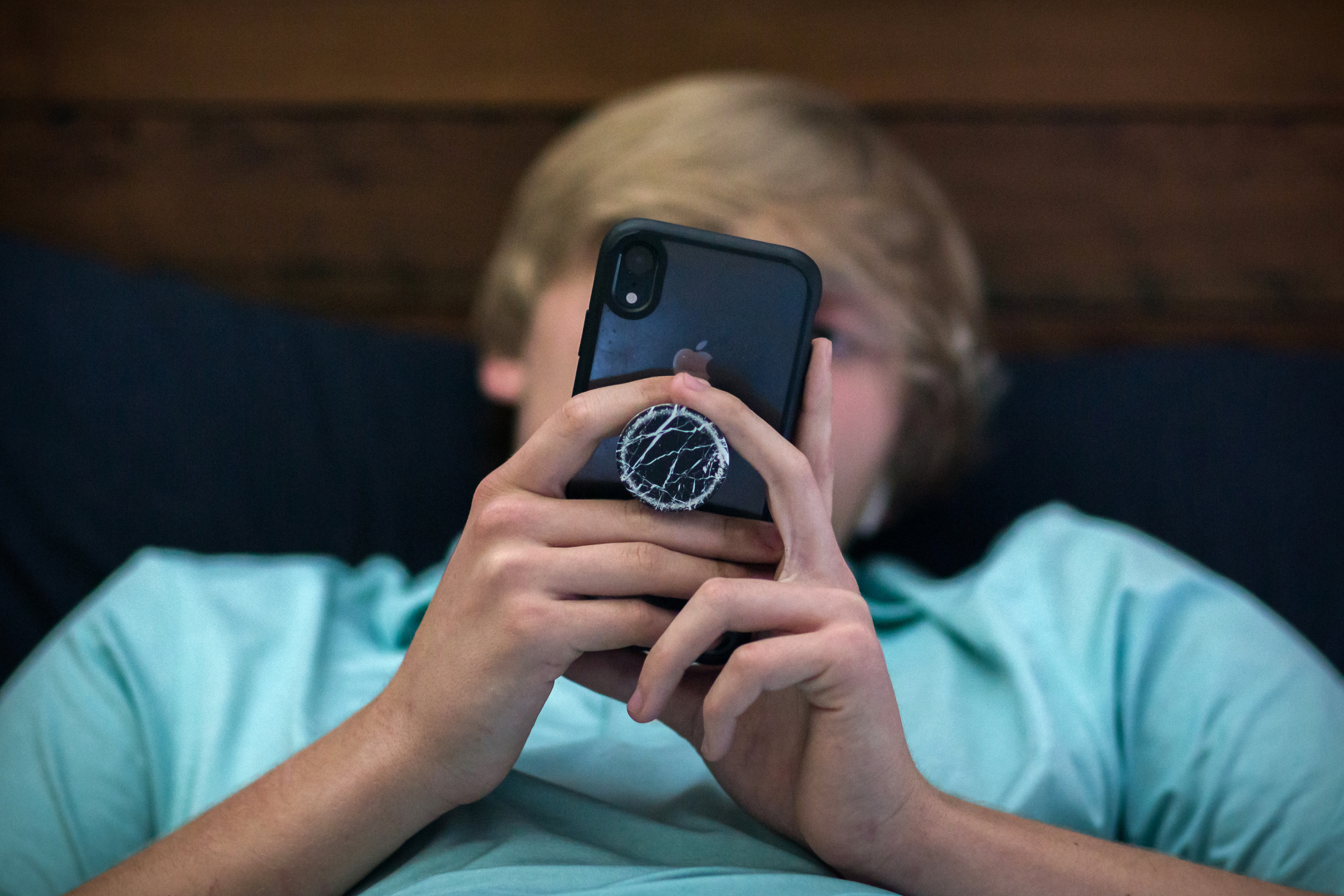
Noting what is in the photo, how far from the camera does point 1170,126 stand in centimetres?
109

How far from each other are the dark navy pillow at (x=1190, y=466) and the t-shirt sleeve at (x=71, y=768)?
0.71 meters

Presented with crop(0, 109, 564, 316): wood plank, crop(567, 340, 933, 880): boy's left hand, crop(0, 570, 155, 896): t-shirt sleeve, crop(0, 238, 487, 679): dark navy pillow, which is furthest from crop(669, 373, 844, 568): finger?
crop(0, 109, 564, 316): wood plank

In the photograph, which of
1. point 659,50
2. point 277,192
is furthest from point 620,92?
point 277,192

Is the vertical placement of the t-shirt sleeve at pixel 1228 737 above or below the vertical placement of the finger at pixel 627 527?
below

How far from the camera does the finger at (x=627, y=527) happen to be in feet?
1.46

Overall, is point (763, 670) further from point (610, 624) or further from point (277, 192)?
point (277, 192)

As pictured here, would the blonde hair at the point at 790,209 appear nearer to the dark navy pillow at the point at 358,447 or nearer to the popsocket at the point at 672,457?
the dark navy pillow at the point at 358,447

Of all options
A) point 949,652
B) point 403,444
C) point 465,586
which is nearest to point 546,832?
point 465,586

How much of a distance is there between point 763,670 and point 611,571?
8 centimetres

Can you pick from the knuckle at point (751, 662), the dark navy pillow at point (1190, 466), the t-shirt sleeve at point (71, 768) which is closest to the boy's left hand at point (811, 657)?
the knuckle at point (751, 662)

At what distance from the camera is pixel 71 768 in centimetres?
62

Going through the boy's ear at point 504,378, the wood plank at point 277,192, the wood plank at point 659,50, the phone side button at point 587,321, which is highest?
the wood plank at point 659,50

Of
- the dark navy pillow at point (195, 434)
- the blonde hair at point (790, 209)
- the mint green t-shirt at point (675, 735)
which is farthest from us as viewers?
the dark navy pillow at point (195, 434)

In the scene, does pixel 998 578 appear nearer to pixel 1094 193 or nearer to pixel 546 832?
pixel 546 832
